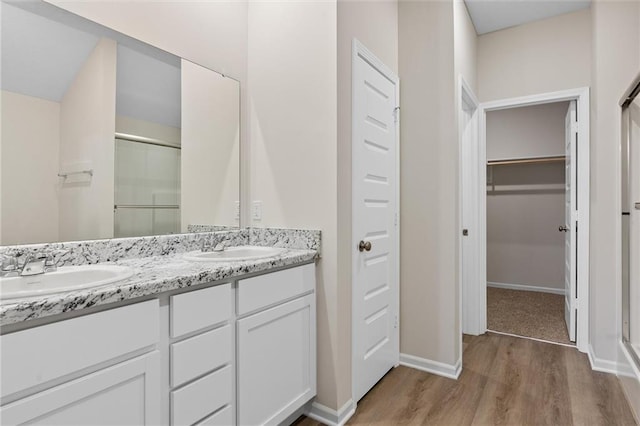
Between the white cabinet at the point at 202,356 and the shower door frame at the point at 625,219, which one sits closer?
the white cabinet at the point at 202,356

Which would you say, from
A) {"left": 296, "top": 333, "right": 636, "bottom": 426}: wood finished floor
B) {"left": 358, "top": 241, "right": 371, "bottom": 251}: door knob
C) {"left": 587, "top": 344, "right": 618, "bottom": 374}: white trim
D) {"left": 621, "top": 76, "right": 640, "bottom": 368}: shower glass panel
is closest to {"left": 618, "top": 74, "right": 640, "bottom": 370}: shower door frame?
{"left": 621, "top": 76, "right": 640, "bottom": 368}: shower glass panel

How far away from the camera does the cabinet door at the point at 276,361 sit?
1.52 m

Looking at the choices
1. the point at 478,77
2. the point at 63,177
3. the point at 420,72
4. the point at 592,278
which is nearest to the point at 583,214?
the point at 592,278

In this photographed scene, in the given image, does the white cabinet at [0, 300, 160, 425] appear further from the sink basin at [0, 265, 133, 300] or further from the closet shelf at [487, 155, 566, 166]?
the closet shelf at [487, 155, 566, 166]

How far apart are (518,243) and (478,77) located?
8.72ft

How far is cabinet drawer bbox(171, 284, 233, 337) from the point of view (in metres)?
1.24

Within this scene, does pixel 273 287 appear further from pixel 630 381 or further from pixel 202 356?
pixel 630 381

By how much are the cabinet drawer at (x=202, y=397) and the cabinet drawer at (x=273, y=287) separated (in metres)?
0.27

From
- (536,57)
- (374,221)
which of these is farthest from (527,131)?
(374,221)

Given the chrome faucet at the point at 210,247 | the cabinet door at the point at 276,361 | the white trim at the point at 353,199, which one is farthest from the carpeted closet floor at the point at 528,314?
the chrome faucet at the point at 210,247

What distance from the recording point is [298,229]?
2.00 metres

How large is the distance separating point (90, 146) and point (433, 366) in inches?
96.3

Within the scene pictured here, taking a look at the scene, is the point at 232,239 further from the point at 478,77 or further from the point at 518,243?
the point at 518,243

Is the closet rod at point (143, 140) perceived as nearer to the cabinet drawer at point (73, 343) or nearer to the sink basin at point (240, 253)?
the sink basin at point (240, 253)
